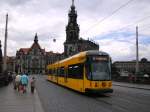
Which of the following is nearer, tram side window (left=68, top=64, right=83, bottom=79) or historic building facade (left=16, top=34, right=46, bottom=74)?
tram side window (left=68, top=64, right=83, bottom=79)

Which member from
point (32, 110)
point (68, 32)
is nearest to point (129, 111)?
point (32, 110)

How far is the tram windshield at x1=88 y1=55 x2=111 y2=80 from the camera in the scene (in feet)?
84.1

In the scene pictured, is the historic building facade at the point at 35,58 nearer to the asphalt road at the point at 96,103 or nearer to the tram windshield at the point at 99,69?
the tram windshield at the point at 99,69

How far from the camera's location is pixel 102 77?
2566 cm

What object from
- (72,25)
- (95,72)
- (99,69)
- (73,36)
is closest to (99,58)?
(99,69)

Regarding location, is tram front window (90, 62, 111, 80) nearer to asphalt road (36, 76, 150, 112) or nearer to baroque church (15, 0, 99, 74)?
asphalt road (36, 76, 150, 112)

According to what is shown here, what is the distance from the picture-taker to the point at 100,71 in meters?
25.8

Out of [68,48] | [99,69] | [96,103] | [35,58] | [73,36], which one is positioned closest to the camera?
[96,103]

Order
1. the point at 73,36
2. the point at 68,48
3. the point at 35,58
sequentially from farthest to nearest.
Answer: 1. the point at 35,58
2. the point at 68,48
3. the point at 73,36

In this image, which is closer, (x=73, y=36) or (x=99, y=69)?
(x=99, y=69)

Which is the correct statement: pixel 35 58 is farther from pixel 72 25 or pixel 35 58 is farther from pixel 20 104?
pixel 20 104

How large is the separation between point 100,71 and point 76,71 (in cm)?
369

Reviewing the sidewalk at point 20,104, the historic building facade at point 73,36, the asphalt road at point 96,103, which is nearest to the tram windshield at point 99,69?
the asphalt road at point 96,103

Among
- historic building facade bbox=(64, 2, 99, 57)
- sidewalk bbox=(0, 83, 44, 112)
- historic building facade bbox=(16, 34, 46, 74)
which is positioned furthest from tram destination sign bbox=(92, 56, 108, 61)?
historic building facade bbox=(16, 34, 46, 74)
